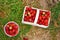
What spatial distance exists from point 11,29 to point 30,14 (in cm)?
21

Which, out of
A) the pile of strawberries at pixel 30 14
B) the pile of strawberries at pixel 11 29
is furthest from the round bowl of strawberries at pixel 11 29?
the pile of strawberries at pixel 30 14

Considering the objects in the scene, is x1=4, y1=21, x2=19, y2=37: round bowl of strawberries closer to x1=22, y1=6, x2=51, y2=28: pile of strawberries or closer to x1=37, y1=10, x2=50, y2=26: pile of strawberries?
x1=22, y1=6, x2=51, y2=28: pile of strawberries

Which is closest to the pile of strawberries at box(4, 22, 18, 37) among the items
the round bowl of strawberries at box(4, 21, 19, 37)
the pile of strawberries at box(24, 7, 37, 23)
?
the round bowl of strawberries at box(4, 21, 19, 37)

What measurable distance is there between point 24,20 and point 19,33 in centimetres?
12

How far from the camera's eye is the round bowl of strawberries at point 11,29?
58.8 inches

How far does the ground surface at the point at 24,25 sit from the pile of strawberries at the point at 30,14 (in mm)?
51

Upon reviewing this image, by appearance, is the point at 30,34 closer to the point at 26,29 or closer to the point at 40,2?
the point at 26,29

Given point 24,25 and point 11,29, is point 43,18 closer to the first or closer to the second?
point 24,25

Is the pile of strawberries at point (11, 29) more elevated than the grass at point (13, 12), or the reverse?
the grass at point (13, 12)

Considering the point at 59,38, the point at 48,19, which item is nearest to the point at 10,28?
the point at 48,19

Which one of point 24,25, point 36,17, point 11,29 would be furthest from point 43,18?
point 11,29

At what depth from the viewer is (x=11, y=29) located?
149cm

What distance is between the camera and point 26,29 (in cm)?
154

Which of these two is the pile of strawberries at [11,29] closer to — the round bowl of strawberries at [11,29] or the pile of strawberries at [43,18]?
the round bowl of strawberries at [11,29]
